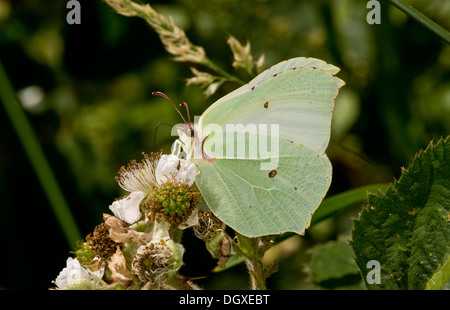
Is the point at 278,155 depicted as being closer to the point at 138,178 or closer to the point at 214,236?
the point at 214,236

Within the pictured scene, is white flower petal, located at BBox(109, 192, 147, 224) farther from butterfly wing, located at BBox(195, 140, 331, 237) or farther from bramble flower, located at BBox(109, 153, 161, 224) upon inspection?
butterfly wing, located at BBox(195, 140, 331, 237)

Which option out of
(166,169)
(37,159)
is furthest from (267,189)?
(37,159)

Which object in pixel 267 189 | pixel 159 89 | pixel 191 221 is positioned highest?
pixel 159 89

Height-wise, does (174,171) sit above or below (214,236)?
above
